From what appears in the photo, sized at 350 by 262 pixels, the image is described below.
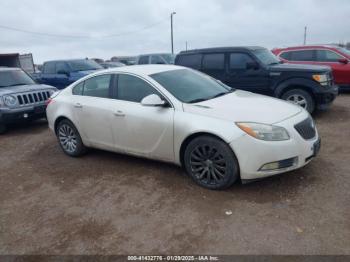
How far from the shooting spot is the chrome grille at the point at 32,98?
25.9 ft

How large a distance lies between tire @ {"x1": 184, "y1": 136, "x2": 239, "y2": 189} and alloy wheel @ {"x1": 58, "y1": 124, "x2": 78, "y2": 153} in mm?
2417

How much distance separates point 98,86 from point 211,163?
2.41m

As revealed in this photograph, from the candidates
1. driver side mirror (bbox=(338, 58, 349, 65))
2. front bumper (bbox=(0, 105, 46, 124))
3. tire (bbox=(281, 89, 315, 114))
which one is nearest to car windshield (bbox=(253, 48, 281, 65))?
tire (bbox=(281, 89, 315, 114))

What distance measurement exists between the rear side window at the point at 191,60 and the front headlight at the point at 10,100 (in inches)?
173

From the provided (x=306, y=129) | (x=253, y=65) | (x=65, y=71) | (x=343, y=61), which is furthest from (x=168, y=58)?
(x=306, y=129)

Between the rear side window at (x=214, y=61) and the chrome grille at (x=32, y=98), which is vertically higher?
the rear side window at (x=214, y=61)

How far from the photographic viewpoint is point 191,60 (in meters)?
8.87

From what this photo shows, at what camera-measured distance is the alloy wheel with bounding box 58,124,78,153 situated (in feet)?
18.6

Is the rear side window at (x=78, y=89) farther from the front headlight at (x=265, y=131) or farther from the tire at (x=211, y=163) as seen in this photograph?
the front headlight at (x=265, y=131)

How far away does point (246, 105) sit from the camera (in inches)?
168

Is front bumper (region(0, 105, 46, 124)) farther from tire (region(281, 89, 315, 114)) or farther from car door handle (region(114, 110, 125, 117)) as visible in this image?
tire (region(281, 89, 315, 114))

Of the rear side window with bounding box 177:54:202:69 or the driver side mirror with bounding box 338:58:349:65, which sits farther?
the driver side mirror with bounding box 338:58:349:65

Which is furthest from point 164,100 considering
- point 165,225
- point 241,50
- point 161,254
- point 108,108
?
point 241,50

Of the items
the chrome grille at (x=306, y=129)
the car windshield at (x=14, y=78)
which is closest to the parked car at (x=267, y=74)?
the chrome grille at (x=306, y=129)
